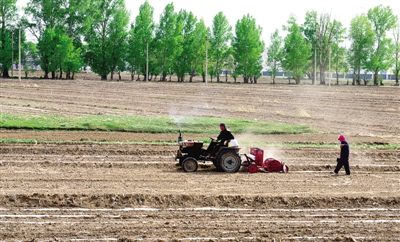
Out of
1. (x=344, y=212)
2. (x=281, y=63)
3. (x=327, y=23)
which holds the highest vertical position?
(x=327, y=23)

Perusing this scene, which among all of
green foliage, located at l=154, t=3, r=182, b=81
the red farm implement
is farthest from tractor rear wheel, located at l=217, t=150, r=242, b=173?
green foliage, located at l=154, t=3, r=182, b=81

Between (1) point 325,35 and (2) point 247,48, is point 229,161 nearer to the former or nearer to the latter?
(2) point 247,48

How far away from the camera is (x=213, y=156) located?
19.2 m

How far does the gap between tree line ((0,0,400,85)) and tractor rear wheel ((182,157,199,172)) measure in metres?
68.4

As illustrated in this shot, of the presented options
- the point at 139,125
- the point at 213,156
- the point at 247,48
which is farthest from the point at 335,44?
the point at 213,156

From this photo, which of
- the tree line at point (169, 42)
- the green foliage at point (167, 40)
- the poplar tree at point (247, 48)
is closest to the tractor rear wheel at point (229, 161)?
the tree line at point (169, 42)

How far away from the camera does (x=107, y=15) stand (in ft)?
307

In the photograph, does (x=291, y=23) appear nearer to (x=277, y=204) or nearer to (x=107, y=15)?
(x=107, y=15)

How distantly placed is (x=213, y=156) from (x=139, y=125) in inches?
506

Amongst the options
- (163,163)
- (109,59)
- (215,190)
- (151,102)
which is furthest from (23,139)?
(109,59)

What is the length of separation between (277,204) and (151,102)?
3414 centimetres

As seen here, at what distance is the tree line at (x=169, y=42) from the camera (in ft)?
296

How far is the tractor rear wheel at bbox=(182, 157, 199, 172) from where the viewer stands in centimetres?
1898

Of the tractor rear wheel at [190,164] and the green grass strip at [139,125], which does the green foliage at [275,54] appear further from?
the tractor rear wheel at [190,164]
